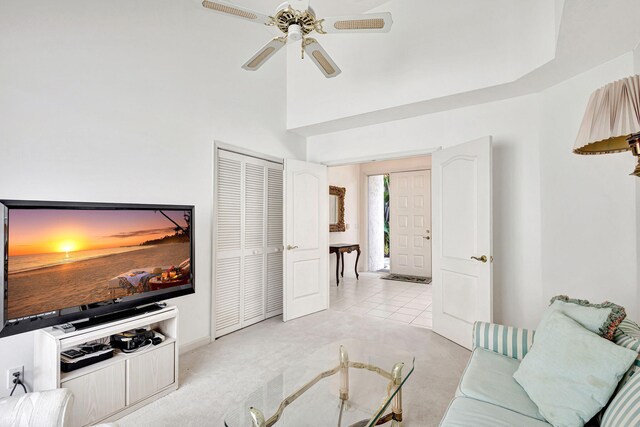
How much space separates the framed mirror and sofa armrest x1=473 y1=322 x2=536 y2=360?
14.5 feet

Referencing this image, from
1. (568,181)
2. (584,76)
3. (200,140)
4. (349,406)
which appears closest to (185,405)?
(349,406)

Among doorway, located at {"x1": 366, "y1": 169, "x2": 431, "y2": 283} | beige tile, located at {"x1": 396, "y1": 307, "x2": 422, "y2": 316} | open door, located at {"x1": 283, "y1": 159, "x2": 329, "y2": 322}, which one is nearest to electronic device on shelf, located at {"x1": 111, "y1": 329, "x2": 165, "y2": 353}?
open door, located at {"x1": 283, "y1": 159, "x2": 329, "y2": 322}

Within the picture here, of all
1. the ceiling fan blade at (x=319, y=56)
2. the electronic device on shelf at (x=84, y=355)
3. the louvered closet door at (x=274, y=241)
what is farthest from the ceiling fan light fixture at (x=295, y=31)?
the electronic device on shelf at (x=84, y=355)

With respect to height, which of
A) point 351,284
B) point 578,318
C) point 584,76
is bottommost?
point 351,284

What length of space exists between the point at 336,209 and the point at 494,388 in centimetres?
508

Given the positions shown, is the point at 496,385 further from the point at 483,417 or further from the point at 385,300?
the point at 385,300

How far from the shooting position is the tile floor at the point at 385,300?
13.1 ft

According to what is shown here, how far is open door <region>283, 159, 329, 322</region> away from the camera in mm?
3885

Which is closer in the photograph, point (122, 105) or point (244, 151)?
point (122, 105)

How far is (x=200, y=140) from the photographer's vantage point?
3049 millimetres

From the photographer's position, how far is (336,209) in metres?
6.48

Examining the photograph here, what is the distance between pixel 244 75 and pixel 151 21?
1.05 m

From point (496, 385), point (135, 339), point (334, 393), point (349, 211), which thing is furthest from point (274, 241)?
point (349, 211)

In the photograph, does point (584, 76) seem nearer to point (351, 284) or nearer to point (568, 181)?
point (568, 181)
